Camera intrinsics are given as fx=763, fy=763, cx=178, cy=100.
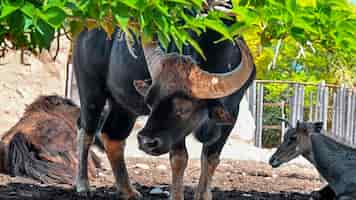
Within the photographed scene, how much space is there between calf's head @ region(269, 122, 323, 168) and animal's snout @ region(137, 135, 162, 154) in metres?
2.99

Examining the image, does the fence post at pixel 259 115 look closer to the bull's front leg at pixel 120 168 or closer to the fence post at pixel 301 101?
the fence post at pixel 301 101

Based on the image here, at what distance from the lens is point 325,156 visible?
280 inches

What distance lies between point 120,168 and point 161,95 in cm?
175

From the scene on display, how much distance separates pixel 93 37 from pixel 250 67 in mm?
1584

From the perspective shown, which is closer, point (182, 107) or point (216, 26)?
point (216, 26)

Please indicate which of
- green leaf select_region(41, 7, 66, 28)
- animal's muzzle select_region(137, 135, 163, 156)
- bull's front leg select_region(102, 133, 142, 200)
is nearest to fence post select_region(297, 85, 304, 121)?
bull's front leg select_region(102, 133, 142, 200)

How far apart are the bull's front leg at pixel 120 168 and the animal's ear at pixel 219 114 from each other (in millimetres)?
1317

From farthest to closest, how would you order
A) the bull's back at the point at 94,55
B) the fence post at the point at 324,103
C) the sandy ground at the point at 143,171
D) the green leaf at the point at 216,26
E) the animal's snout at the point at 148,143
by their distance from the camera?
the fence post at the point at 324,103, the sandy ground at the point at 143,171, the bull's back at the point at 94,55, the animal's snout at the point at 148,143, the green leaf at the point at 216,26

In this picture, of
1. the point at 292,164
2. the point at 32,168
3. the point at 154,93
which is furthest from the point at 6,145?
the point at 292,164

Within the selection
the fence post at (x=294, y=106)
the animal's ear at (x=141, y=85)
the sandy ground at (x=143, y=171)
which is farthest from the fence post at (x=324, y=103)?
the animal's ear at (x=141, y=85)

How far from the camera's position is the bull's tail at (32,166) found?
22.9 feet

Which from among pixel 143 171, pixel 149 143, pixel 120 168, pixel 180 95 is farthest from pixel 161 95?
pixel 143 171

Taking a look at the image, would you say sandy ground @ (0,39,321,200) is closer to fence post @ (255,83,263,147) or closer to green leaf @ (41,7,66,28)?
fence post @ (255,83,263,147)

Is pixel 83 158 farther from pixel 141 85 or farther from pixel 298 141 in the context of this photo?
pixel 298 141
